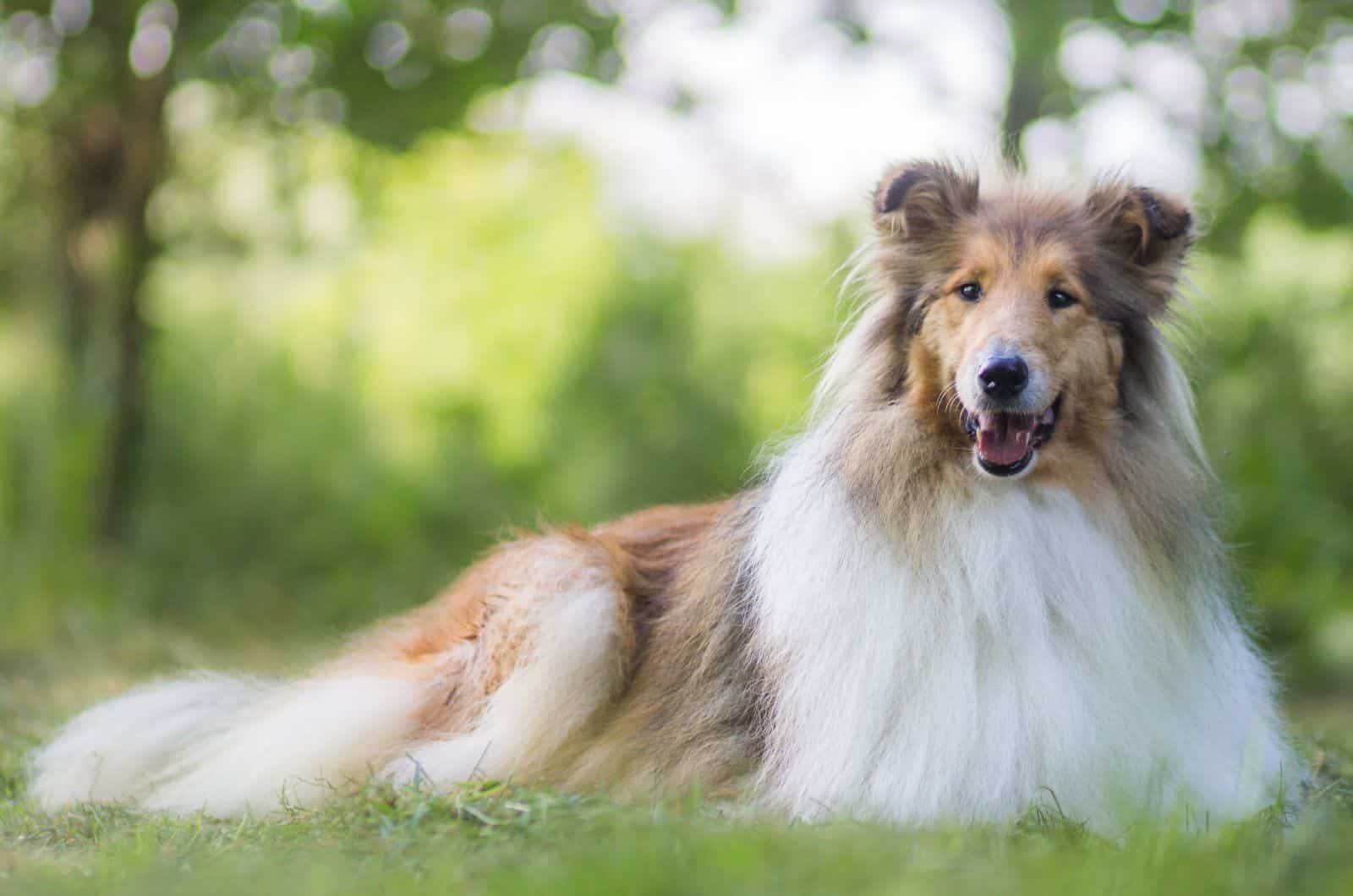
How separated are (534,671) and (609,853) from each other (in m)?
1.43

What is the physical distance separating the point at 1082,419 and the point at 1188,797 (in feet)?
3.51

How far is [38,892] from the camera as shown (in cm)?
291

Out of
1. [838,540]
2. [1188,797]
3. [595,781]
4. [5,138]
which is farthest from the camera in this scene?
[5,138]

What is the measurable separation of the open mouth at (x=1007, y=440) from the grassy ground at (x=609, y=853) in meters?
0.92

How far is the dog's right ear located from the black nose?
2.18ft

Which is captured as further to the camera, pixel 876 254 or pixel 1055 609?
pixel 876 254

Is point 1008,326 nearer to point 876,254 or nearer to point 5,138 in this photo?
point 876,254

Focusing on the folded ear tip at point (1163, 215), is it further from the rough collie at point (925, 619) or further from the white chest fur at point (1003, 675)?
the white chest fur at point (1003, 675)

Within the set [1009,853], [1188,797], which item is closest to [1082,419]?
[1188,797]

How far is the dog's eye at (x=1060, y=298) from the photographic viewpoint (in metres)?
3.90

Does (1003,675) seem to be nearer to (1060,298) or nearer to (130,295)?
(1060,298)

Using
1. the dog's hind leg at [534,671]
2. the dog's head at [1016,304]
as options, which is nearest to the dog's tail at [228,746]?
the dog's hind leg at [534,671]

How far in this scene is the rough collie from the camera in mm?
3721

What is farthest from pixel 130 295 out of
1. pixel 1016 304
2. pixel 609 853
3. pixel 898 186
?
pixel 609 853
